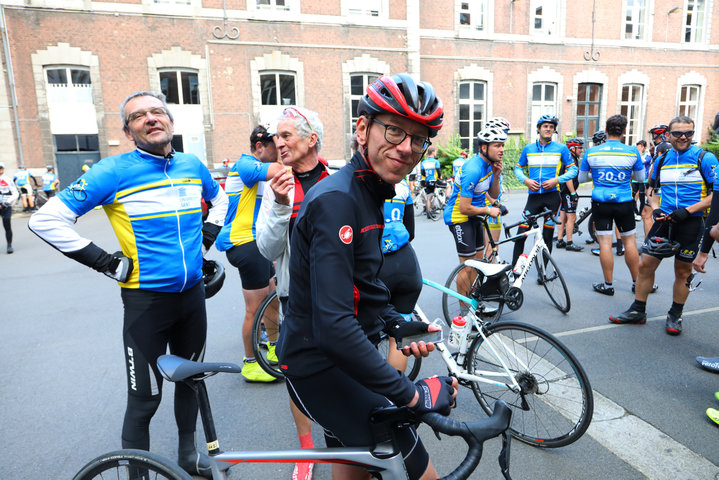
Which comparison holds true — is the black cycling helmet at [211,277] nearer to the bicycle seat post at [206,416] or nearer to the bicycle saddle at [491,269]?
the bicycle seat post at [206,416]

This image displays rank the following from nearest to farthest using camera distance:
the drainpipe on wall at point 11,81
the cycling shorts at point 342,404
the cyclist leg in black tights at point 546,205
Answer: the cycling shorts at point 342,404, the cyclist leg in black tights at point 546,205, the drainpipe on wall at point 11,81

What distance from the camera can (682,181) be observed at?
4.80 m

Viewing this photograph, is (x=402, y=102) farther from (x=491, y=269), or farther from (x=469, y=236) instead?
(x=469, y=236)

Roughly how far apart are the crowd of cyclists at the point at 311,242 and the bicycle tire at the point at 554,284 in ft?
1.88

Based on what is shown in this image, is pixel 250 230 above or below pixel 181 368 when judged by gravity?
above

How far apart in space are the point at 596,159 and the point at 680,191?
1.21 metres

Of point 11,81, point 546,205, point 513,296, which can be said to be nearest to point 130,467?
point 513,296

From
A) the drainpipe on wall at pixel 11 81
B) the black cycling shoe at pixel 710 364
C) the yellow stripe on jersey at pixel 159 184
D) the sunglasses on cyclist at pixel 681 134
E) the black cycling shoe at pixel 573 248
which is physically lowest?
the black cycling shoe at pixel 573 248

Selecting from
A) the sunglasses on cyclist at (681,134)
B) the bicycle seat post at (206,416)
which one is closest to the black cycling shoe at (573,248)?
the sunglasses on cyclist at (681,134)

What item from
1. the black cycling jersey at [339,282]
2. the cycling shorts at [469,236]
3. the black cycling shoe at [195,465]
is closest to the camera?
the black cycling jersey at [339,282]

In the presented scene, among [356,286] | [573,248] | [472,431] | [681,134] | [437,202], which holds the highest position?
[681,134]

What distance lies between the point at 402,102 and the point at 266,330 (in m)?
2.81

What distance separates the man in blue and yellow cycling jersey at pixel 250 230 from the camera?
11.6 feet

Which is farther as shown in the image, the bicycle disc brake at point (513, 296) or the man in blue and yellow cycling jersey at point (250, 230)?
the bicycle disc brake at point (513, 296)
